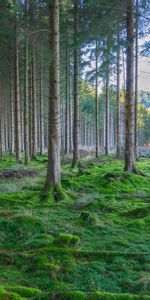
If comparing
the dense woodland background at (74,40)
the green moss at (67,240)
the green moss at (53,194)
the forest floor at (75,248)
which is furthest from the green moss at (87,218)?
the dense woodland background at (74,40)

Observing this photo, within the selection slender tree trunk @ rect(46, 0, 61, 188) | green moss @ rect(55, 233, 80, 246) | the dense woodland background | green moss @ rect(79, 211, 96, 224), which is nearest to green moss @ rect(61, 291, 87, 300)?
green moss @ rect(55, 233, 80, 246)

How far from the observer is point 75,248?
4594 millimetres

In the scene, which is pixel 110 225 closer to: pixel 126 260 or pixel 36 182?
pixel 126 260

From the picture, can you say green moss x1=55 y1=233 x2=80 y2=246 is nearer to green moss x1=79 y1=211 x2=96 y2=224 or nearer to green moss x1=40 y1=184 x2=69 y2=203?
green moss x1=79 y1=211 x2=96 y2=224

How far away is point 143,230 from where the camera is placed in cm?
546

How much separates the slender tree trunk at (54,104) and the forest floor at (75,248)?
0.81 meters

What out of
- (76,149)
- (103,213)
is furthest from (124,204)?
(76,149)

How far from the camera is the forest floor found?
139 inches

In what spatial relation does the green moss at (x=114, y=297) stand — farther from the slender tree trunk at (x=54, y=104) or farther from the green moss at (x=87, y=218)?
the slender tree trunk at (x=54, y=104)

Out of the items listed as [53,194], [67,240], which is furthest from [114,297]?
[53,194]

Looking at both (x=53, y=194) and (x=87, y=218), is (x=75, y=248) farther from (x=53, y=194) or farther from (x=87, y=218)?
(x=53, y=194)

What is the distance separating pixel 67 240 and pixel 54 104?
425 centimetres

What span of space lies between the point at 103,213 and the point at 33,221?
5.56ft

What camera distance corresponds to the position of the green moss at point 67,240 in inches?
185
